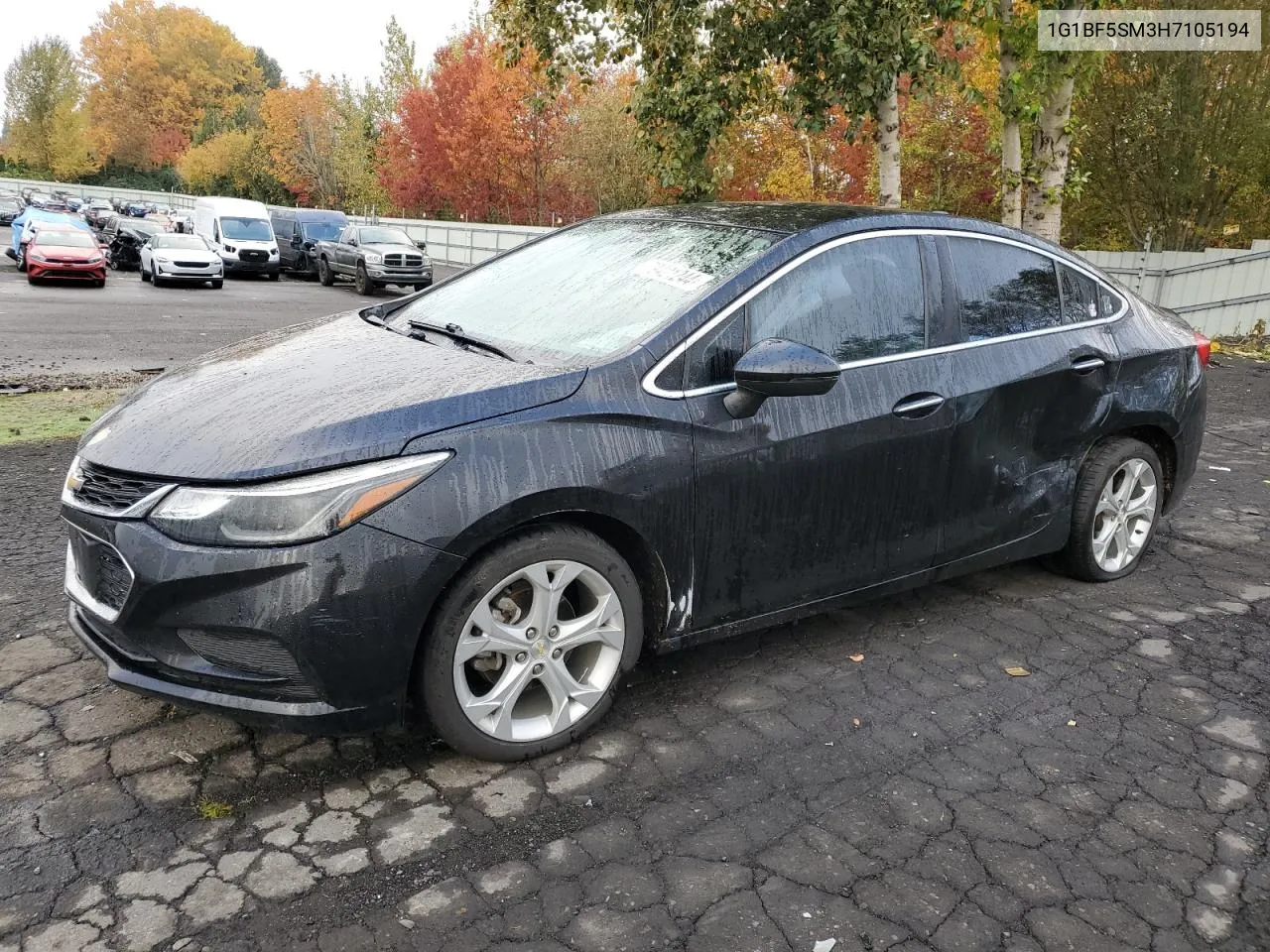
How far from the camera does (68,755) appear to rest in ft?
10.2

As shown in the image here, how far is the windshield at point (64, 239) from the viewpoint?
898 inches

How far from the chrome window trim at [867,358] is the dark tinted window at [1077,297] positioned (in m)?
0.02

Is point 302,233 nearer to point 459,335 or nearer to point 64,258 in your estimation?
point 64,258

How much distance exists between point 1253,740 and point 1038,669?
0.73 metres

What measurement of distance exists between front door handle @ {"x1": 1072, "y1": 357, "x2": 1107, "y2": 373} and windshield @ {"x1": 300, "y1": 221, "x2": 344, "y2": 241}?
28151 mm

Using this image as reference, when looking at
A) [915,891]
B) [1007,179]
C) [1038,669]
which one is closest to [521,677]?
[915,891]

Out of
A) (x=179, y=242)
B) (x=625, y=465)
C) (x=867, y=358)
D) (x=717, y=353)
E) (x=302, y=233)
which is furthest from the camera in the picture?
(x=302, y=233)

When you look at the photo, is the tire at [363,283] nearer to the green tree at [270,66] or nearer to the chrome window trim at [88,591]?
the chrome window trim at [88,591]

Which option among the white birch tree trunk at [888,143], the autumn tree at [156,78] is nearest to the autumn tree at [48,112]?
the autumn tree at [156,78]

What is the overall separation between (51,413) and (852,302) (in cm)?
703

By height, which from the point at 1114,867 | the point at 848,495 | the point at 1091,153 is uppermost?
the point at 1091,153

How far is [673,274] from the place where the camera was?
362 centimetres

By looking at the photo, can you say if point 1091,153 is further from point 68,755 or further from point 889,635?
point 68,755

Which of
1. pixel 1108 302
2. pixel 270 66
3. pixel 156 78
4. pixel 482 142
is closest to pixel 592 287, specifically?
pixel 1108 302
